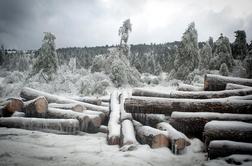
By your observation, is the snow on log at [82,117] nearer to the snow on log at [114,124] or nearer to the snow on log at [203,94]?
the snow on log at [114,124]

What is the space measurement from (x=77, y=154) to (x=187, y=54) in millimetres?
27131

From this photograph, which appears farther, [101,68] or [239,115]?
[101,68]

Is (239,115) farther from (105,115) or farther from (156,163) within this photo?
(105,115)

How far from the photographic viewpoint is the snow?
198 inches

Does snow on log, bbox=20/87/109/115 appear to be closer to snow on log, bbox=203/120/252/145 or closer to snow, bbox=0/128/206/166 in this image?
snow, bbox=0/128/206/166

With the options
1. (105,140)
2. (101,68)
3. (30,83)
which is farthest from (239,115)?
(101,68)

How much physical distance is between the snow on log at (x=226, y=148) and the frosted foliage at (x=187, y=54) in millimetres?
25704

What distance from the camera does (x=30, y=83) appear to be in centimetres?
1892

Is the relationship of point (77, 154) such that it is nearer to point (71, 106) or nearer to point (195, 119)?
point (195, 119)

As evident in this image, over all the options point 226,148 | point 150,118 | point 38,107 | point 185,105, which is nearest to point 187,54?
point 150,118

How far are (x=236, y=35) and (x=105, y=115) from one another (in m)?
46.7

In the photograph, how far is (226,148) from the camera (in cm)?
514

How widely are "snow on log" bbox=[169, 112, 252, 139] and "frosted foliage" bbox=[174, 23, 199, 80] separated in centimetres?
2398

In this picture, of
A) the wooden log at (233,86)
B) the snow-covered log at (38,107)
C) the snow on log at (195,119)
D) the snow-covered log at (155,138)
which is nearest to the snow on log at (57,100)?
the snow-covered log at (38,107)
